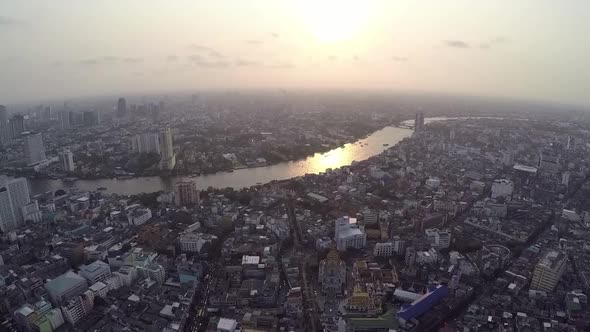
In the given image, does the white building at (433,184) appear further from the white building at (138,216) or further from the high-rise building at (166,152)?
the high-rise building at (166,152)

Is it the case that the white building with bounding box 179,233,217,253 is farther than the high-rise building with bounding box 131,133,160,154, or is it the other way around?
the high-rise building with bounding box 131,133,160,154

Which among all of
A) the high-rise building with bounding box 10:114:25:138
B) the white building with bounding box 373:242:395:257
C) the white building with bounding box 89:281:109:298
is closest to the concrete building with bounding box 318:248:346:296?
the white building with bounding box 373:242:395:257

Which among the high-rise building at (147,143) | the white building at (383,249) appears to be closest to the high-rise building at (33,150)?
the high-rise building at (147,143)

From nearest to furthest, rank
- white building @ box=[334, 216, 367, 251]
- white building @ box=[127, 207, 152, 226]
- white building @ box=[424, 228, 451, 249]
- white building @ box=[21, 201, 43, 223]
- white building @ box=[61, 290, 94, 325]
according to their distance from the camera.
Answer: white building @ box=[61, 290, 94, 325] → white building @ box=[334, 216, 367, 251] → white building @ box=[424, 228, 451, 249] → white building @ box=[127, 207, 152, 226] → white building @ box=[21, 201, 43, 223]

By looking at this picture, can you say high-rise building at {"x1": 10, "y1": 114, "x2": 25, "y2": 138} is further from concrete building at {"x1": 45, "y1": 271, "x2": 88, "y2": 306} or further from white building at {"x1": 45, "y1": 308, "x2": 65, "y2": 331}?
white building at {"x1": 45, "y1": 308, "x2": 65, "y2": 331}

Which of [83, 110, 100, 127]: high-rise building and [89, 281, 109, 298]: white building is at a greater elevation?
[83, 110, 100, 127]: high-rise building

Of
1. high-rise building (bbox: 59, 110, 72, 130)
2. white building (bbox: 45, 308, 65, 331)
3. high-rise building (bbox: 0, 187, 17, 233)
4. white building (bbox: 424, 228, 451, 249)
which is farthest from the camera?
high-rise building (bbox: 59, 110, 72, 130)
